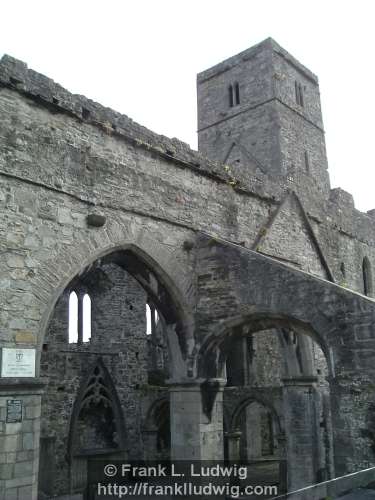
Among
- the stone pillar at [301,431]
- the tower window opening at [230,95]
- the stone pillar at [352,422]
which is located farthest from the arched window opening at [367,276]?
the tower window opening at [230,95]

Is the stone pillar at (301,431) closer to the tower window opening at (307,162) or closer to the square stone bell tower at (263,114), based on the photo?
the square stone bell tower at (263,114)

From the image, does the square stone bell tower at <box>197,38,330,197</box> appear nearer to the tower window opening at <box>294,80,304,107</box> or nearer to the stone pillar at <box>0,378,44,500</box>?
the tower window opening at <box>294,80,304,107</box>

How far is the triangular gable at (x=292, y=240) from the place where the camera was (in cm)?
1070

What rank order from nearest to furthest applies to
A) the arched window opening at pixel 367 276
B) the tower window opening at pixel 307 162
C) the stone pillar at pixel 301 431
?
the stone pillar at pixel 301 431
the arched window opening at pixel 367 276
the tower window opening at pixel 307 162

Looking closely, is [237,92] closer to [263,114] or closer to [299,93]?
[263,114]

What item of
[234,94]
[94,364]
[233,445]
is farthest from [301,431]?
[234,94]

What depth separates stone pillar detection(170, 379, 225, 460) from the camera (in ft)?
27.8

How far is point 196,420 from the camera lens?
8.56 metres

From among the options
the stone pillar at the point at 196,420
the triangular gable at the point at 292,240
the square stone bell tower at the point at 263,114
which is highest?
the square stone bell tower at the point at 263,114

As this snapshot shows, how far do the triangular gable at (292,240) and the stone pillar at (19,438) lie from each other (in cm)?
533

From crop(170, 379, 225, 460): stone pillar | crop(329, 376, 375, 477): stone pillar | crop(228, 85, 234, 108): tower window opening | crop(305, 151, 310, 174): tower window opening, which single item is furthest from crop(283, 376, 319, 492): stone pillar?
crop(228, 85, 234, 108): tower window opening

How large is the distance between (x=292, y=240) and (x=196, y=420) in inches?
183

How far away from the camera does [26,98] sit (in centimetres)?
704

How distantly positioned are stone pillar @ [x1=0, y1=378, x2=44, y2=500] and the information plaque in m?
0.08
